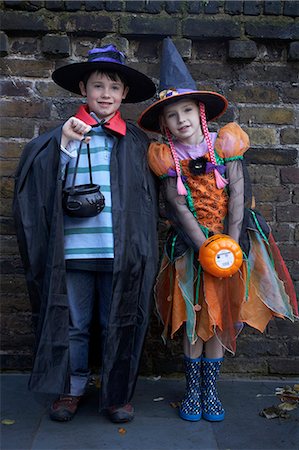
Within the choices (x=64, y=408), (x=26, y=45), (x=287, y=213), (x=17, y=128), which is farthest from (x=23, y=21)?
(x=64, y=408)

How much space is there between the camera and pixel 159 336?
3746mm

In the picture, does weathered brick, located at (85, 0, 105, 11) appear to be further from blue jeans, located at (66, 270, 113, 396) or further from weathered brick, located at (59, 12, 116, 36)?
blue jeans, located at (66, 270, 113, 396)

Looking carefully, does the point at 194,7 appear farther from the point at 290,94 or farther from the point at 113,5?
the point at 290,94

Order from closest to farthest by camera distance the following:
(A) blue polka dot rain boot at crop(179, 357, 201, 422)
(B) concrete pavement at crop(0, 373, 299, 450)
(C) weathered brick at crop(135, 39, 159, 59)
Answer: (B) concrete pavement at crop(0, 373, 299, 450) < (A) blue polka dot rain boot at crop(179, 357, 201, 422) < (C) weathered brick at crop(135, 39, 159, 59)

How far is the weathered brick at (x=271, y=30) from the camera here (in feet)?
11.6

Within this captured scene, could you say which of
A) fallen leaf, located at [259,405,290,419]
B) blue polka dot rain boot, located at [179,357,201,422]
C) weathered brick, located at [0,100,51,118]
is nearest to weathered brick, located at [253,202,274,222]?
blue polka dot rain boot, located at [179,357,201,422]

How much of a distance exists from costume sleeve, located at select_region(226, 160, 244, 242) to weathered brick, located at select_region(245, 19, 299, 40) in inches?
39.8

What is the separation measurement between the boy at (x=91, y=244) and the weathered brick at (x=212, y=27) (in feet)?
2.08

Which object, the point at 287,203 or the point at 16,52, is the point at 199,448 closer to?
the point at 287,203

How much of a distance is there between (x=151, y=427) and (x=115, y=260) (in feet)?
3.10

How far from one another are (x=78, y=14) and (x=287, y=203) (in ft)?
6.02

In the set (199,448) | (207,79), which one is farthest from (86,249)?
(207,79)

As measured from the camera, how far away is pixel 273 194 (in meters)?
3.71

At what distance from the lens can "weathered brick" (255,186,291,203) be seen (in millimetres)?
3707
